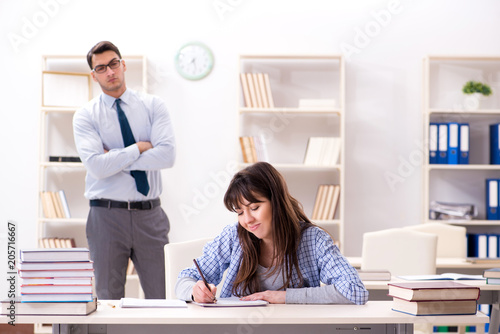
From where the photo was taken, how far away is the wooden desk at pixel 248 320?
1784 millimetres

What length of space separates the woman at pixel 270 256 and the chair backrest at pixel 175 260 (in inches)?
17.7

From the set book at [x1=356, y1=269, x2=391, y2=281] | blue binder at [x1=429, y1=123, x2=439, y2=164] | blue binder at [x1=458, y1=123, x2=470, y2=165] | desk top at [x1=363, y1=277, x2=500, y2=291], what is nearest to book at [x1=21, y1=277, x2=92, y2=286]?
desk top at [x1=363, y1=277, x2=500, y2=291]

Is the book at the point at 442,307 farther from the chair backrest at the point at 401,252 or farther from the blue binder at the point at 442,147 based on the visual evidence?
the blue binder at the point at 442,147

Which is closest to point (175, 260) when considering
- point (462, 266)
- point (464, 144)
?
point (462, 266)

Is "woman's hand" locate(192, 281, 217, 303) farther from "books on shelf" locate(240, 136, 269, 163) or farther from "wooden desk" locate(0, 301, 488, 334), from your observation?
"books on shelf" locate(240, 136, 269, 163)

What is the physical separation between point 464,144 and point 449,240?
101cm

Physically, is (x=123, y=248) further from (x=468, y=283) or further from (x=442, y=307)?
(x=442, y=307)

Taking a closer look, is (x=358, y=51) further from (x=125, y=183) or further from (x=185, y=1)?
(x=125, y=183)

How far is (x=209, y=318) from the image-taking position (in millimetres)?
1785

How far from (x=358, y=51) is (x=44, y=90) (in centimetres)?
251

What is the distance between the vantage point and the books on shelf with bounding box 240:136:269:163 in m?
4.82

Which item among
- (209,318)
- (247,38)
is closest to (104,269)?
(209,318)

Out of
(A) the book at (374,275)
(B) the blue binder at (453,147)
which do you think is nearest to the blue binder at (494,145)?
(B) the blue binder at (453,147)

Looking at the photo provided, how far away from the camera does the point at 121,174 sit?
10.5 ft
